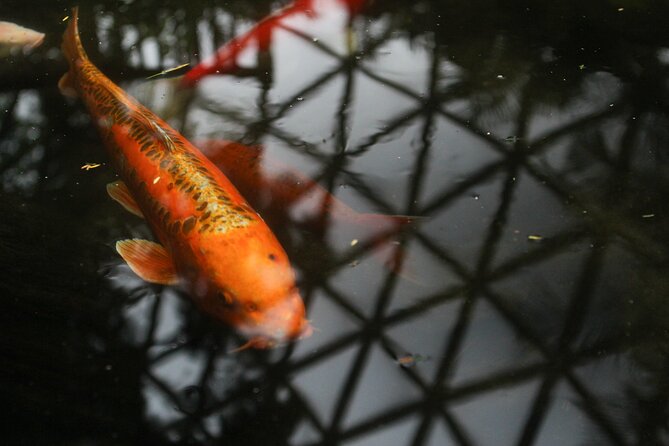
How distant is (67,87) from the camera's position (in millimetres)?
2736

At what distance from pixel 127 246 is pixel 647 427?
160 centimetres

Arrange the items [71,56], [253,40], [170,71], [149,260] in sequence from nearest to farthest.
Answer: [149,260] < [71,56] < [170,71] < [253,40]

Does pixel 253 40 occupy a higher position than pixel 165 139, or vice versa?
pixel 253 40

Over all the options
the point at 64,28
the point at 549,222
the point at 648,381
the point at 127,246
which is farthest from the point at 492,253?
the point at 64,28

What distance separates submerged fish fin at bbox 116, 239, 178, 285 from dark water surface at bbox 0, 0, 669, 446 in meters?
0.05

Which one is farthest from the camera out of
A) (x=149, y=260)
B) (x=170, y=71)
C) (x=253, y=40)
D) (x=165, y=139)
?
(x=253, y=40)

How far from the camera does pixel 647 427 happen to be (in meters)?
1.61

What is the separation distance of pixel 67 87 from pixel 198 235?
4.19ft

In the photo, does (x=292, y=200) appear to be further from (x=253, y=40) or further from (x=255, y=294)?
(x=253, y=40)

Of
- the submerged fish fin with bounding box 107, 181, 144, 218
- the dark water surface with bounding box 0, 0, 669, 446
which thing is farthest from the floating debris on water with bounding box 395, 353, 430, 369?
the submerged fish fin with bounding box 107, 181, 144, 218

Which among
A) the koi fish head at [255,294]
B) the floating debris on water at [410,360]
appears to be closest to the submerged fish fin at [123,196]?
the koi fish head at [255,294]

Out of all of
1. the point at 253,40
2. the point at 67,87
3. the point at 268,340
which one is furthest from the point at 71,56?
the point at 268,340

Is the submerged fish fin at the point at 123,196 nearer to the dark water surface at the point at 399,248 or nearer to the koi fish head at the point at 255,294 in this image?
the dark water surface at the point at 399,248

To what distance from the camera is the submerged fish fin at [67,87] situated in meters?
2.71
